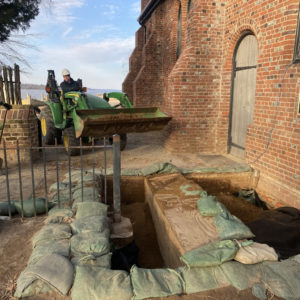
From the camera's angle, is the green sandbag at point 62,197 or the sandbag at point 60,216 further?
the green sandbag at point 62,197

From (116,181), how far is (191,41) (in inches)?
202

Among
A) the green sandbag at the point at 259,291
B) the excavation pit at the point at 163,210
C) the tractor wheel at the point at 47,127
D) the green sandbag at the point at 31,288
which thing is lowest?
the excavation pit at the point at 163,210

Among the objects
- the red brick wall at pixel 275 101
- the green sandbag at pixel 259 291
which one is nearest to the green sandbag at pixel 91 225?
the green sandbag at pixel 259 291

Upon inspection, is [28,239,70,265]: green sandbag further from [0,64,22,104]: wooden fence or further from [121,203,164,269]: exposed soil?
[0,64,22,104]: wooden fence

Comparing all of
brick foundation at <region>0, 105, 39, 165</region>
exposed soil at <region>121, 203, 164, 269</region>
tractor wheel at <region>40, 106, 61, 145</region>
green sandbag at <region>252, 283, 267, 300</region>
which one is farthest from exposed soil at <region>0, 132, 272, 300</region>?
tractor wheel at <region>40, 106, 61, 145</region>

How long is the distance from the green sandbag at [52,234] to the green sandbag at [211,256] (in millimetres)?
1304

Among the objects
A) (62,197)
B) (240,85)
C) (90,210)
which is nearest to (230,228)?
(90,210)

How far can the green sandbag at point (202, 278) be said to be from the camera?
2.29 metres

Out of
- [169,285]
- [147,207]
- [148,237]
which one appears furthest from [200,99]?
[169,285]

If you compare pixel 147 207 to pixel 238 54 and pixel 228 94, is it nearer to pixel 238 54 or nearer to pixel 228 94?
pixel 228 94

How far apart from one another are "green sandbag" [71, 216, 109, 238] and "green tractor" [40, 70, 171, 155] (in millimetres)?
2853

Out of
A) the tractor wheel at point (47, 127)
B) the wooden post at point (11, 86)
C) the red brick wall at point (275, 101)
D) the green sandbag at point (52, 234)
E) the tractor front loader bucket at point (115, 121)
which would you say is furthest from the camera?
the tractor wheel at point (47, 127)

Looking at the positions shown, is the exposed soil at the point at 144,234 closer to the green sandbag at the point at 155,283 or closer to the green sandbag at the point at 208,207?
the green sandbag at the point at 208,207

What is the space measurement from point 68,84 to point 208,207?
224 inches
